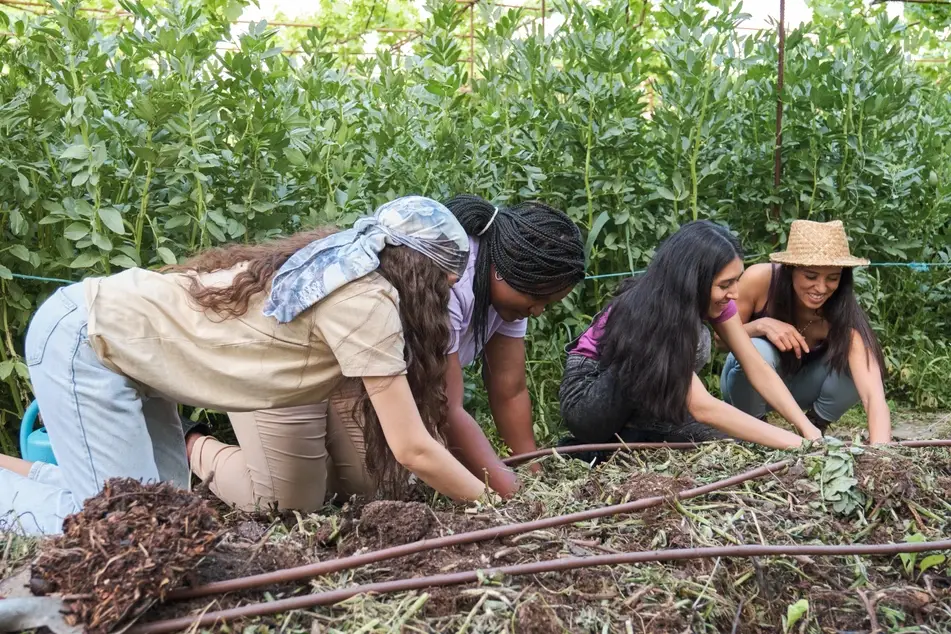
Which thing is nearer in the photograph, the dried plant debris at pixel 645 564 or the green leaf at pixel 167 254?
the dried plant debris at pixel 645 564

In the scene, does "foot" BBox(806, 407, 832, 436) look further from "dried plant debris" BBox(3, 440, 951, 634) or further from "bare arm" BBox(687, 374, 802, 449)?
"dried plant debris" BBox(3, 440, 951, 634)

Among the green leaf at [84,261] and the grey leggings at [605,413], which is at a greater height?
the green leaf at [84,261]

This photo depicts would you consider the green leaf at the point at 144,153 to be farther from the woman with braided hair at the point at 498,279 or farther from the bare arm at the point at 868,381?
the bare arm at the point at 868,381

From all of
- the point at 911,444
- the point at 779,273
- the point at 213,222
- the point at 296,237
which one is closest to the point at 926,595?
the point at 911,444

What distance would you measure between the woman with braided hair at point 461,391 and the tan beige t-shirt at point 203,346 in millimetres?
324

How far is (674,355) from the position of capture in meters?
2.89

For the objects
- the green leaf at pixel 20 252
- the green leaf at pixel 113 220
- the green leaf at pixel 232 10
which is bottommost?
the green leaf at pixel 20 252

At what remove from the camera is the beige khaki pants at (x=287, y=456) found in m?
2.60

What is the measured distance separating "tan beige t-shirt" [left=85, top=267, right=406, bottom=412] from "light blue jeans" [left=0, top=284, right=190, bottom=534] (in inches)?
2.2

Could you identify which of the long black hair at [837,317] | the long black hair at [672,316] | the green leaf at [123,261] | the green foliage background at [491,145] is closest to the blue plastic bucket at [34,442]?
the green foliage background at [491,145]

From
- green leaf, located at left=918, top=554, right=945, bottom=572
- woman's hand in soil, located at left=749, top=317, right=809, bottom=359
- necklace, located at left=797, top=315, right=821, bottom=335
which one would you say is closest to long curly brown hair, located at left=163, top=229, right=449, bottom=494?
green leaf, located at left=918, top=554, right=945, bottom=572

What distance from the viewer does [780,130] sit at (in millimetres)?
4090

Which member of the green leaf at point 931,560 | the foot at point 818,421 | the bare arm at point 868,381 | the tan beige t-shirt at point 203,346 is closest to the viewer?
the green leaf at point 931,560

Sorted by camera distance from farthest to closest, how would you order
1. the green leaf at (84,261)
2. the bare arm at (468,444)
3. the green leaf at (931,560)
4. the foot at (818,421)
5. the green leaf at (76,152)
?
the foot at (818,421), the green leaf at (84,261), the green leaf at (76,152), the bare arm at (468,444), the green leaf at (931,560)
